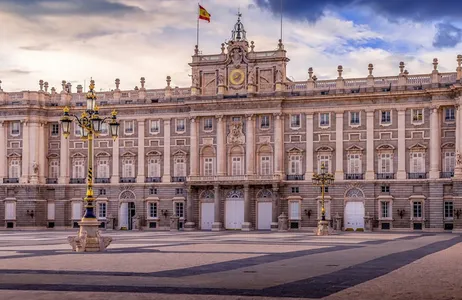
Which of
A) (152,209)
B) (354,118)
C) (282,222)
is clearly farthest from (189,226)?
(354,118)

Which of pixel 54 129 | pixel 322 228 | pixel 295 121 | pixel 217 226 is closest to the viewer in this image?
pixel 322 228

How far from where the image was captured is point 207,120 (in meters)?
81.7

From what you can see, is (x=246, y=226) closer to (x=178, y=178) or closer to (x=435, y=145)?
(x=178, y=178)

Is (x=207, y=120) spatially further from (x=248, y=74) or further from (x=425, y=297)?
(x=425, y=297)

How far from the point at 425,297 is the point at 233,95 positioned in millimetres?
62222

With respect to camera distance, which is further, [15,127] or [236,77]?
[15,127]

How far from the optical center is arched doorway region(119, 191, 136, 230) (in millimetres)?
83875

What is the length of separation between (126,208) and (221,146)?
1162cm

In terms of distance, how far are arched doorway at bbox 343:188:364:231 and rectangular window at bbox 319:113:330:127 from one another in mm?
6432

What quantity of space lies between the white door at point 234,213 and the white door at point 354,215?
9.80 meters

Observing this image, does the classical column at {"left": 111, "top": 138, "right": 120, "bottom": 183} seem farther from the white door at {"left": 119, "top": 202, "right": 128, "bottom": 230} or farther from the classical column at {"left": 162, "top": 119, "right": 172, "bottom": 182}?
the classical column at {"left": 162, "top": 119, "right": 172, "bottom": 182}

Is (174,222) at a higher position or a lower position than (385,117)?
lower

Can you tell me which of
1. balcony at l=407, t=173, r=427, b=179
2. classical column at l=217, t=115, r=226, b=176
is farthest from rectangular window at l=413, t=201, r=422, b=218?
classical column at l=217, t=115, r=226, b=176

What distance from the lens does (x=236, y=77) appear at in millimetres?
81250
